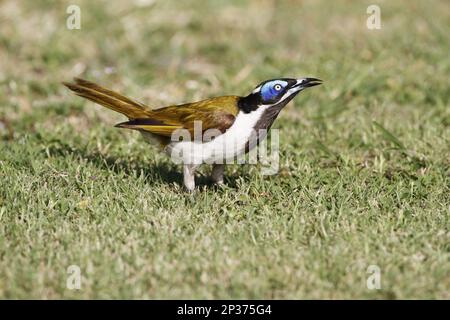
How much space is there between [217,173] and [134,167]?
2.51 ft

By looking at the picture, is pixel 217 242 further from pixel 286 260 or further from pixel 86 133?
pixel 86 133

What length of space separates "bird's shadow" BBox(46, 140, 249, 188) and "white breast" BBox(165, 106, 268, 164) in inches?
17.4

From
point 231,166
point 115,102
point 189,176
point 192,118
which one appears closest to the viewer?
point 192,118

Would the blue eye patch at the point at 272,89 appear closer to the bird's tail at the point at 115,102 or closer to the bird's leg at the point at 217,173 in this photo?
the bird's leg at the point at 217,173

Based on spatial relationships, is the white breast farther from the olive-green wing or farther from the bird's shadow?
the bird's shadow

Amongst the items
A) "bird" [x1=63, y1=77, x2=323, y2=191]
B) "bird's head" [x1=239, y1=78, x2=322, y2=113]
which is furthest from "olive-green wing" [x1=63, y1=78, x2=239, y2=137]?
"bird's head" [x1=239, y1=78, x2=322, y2=113]

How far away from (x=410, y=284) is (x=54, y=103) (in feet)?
14.5

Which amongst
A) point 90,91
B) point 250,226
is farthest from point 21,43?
point 250,226

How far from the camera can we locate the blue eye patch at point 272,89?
521cm

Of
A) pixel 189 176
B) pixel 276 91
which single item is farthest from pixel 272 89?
pixel 189 176

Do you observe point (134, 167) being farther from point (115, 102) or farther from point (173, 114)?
point (173, 114)

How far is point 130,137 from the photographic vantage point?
6.67m

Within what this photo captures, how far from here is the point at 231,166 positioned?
20.2 ft
